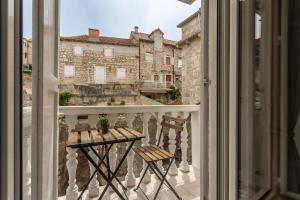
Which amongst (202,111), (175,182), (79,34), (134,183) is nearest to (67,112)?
(134,183)

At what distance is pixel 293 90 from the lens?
107 centimetres

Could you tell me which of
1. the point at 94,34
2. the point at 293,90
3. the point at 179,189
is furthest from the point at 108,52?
the point at 293,90

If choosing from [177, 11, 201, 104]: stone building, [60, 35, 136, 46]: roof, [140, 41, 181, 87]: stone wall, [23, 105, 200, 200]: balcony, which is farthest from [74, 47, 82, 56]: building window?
[23, 105, 200, 200]: balcony

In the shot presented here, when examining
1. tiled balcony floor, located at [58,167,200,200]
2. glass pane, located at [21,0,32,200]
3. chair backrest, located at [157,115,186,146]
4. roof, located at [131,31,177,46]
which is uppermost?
roof, located at [131,31,177,46]

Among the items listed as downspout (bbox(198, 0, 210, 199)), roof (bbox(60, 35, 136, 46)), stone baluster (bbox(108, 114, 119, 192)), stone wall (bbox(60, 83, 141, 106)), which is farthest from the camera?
stone wall (bbox(60, 83, 141, 106))

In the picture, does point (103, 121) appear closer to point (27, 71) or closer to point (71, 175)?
point (71, 175)

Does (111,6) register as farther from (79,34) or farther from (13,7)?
(13,7)

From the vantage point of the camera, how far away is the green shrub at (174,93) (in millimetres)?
8866

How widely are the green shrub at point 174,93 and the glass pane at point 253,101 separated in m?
7.59

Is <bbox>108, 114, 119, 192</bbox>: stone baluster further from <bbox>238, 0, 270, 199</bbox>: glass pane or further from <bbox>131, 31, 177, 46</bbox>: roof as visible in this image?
<bbox>131, 31, 177, 46</bbox>: roof

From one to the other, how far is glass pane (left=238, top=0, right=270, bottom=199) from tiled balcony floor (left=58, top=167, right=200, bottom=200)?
100 cm

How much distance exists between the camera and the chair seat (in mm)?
1976

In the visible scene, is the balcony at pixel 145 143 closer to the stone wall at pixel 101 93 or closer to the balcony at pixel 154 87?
the stone wall at pixel 101 93

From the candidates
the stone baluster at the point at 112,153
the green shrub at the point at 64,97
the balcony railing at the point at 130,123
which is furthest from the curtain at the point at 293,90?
the green shrub at the point at 64,97
